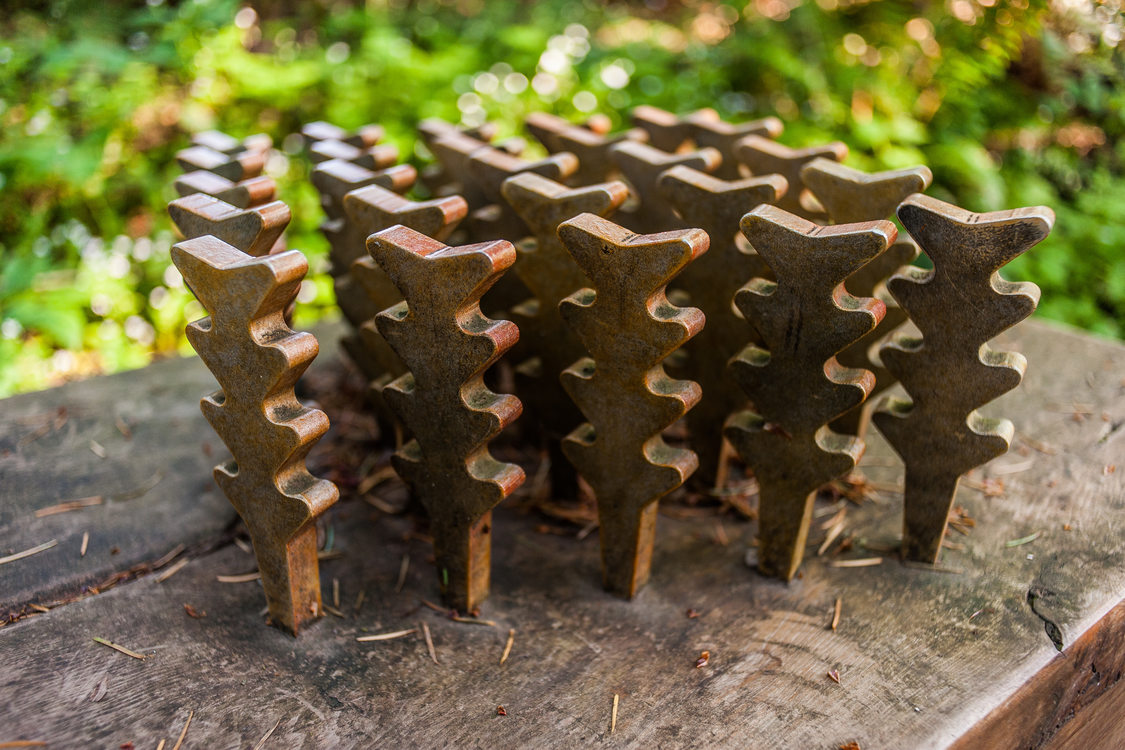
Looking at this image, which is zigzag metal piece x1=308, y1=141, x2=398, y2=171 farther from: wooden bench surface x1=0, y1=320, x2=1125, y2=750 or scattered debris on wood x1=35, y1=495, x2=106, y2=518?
scattered debris on wood x1=35, y1=495, x2=106, y2=518

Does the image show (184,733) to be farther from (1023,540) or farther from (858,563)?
(1023,540)

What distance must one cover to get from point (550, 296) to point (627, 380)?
0.35m

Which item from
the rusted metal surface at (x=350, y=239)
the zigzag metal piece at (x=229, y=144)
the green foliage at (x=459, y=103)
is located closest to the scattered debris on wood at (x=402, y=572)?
the rusted metal surface at (x=350, y=239)

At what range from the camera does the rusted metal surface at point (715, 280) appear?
5.19ft

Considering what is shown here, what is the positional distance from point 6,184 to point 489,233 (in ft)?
9.72

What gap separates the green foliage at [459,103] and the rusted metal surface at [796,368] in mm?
2648

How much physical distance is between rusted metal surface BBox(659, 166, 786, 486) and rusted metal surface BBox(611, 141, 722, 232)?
4 centimetres

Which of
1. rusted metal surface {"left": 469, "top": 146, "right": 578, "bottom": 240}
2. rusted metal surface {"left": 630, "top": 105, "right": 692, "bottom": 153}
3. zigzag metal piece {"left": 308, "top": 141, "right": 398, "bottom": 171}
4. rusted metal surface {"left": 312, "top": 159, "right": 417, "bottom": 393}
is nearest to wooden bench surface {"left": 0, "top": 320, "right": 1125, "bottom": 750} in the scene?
rusted metal surface {"left": 312, "top": 159, "right": 417, "bottom": 393}

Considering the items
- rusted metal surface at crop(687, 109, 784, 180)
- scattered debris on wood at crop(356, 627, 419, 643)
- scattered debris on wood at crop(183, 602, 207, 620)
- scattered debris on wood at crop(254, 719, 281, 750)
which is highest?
rusted metal surface at crop(687, 109, 784, 180)

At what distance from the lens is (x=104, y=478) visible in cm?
190

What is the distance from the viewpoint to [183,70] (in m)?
3.99

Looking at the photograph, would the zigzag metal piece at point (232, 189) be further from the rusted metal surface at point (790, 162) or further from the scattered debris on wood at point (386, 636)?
the rusted metal surface at point (790, 162)

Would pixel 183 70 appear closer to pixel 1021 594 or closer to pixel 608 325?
pixel 608 325

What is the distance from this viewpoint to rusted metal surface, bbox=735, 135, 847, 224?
1.83 metres
